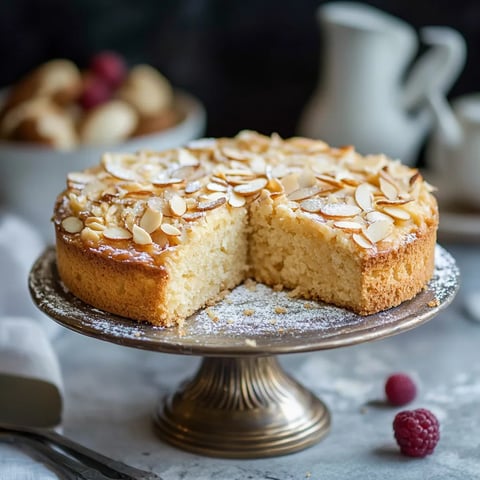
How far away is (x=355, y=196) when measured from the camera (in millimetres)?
1896

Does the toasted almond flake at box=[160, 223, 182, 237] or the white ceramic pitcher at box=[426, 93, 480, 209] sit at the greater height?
the toasted almond flake at box=[160, 223, 182, 237]

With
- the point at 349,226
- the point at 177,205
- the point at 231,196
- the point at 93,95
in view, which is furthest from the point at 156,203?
the point at 93,95

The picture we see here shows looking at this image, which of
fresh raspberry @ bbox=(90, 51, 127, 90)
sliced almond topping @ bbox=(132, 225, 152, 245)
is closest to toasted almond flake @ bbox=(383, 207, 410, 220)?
sliced almond topping @ bbox=(132, 225, 152, 245)

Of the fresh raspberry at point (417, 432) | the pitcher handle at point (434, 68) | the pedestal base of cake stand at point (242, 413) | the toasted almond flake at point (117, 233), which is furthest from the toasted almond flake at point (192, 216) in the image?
the pitcher handle at point (434, 68)

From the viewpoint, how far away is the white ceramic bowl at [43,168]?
289 cm

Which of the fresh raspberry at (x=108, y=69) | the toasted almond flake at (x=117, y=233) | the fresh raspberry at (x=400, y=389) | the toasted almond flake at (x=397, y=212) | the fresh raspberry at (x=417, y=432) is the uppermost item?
the toasted almond flake at (x=397, y=212)

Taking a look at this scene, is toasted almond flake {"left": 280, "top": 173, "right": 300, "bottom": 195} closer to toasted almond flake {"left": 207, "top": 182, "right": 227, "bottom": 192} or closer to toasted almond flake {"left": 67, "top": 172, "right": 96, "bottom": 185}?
toasted almond flake {"left": 207, "top": 182, "right": 227, "bottom": 192}

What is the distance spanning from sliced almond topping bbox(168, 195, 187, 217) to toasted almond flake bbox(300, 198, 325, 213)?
22 centimetres

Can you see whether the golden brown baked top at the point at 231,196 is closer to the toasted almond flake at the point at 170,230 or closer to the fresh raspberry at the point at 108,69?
the toasted almond flake at the point at 170,230

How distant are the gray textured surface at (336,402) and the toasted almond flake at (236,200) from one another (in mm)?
487

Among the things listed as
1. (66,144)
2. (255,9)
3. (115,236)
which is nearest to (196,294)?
(115,236)

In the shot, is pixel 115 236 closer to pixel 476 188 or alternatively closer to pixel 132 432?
pixel 132 432

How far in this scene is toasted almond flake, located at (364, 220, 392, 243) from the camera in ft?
5.90

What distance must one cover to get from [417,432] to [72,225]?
0.75m
